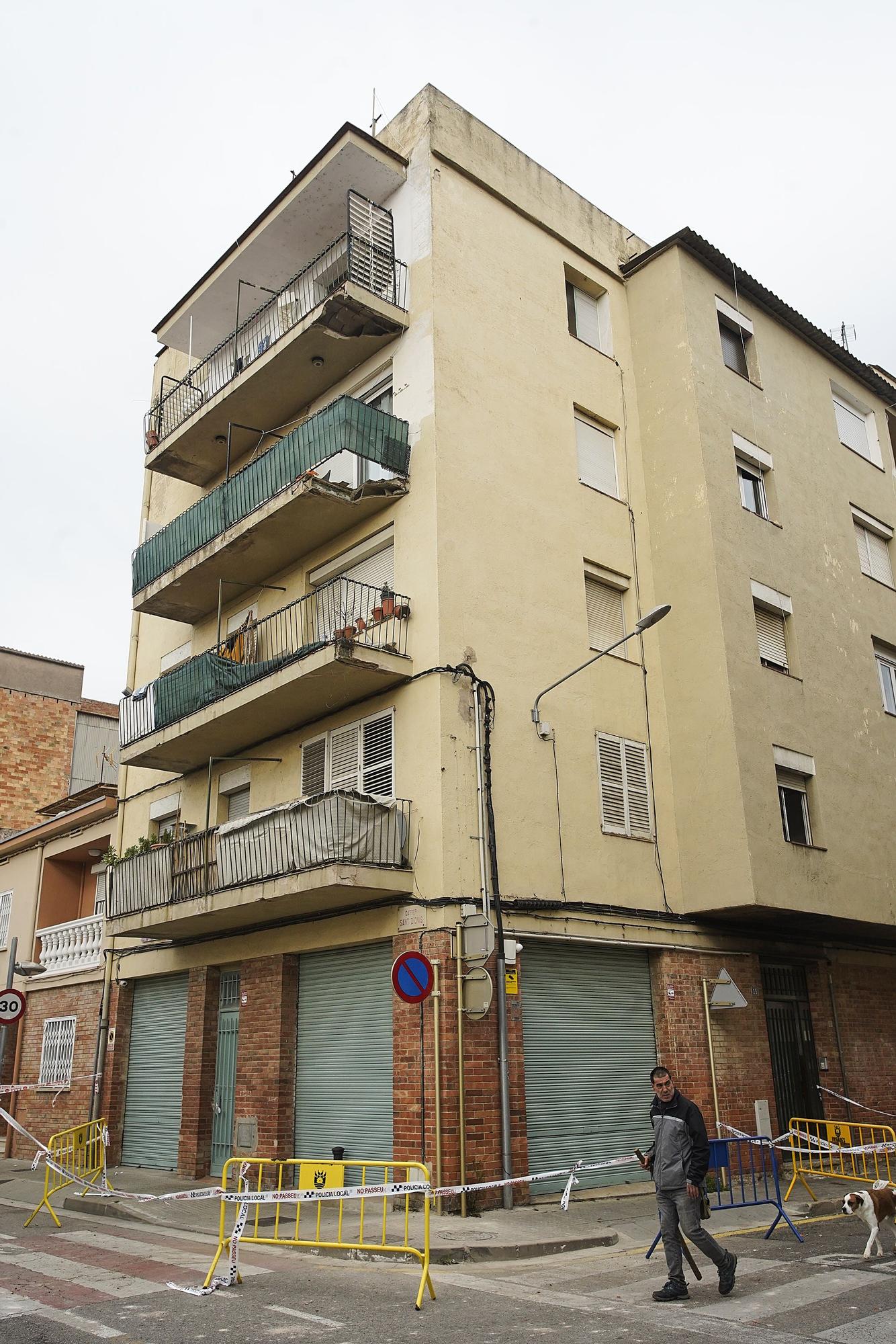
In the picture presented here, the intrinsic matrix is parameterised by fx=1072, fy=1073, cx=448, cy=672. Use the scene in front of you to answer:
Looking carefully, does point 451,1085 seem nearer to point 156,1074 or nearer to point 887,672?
point 156,1074

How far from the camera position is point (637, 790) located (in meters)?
16.2

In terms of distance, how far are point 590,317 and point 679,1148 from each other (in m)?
15.2

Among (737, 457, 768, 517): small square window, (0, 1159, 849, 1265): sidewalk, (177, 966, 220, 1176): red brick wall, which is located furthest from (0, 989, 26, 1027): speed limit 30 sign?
(737, 457, 768, 517): small square window

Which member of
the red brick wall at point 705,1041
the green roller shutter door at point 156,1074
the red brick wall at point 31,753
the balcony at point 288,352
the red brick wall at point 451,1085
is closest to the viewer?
the red brick wall at point 451,1085

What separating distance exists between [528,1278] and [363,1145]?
5100 millimetres

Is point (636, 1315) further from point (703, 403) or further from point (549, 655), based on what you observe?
point (703, 403)

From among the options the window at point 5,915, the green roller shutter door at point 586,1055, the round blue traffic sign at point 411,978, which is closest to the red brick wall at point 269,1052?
the green roller shutter door at point 586,1055

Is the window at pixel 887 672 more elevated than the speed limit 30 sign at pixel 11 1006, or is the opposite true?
the window at pixel 887 672

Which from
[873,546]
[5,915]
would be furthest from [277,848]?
[873,546]

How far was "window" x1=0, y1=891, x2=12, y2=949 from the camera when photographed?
2392cm

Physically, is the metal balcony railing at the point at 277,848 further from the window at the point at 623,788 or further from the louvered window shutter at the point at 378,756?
the window at the point at 623,788

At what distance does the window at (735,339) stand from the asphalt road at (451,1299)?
1446 centimetres

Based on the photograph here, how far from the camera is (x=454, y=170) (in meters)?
17.3

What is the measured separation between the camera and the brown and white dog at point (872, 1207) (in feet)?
30.1
